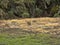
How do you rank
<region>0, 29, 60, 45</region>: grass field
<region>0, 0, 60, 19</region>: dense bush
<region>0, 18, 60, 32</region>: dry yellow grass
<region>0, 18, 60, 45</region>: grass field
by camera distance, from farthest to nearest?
<region>0, 0, 60, 19</region>: dense bush, <region>0, 18, 60, 32</region>: dry yellow grass, <region>0, 18, 60, 45</region>: grass field, <region>0, 29, 60, 45</region>: grass field

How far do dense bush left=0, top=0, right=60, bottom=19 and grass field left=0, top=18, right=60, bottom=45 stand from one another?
10.6 feet

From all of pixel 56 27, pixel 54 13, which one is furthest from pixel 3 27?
pixel 54 13

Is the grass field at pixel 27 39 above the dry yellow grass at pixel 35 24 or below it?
above

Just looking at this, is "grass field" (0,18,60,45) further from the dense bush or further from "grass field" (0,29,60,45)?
the dense bush

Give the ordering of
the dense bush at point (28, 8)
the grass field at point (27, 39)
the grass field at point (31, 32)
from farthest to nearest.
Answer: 1. the dense bush at point (28, 8)
2. the grass field at point (31, 32)
3. the grass field at point (27, 39)

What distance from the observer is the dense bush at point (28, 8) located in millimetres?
18594

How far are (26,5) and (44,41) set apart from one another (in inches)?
346

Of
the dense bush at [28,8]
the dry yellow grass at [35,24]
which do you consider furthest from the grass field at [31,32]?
the dense bush at [28,8]

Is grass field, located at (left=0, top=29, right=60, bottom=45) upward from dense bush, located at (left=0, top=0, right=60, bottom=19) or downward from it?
upward

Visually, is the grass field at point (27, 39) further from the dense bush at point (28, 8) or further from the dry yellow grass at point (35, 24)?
the dense bush at point (28, 8)

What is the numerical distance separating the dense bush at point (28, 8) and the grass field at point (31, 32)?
127 inches

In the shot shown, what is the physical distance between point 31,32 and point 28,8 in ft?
23.4

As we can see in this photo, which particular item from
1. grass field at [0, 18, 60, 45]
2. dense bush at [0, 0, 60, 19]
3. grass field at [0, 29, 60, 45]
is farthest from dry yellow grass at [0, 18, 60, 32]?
dense bush at [0, 0, 60, 19]

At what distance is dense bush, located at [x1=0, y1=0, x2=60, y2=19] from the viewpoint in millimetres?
18594
